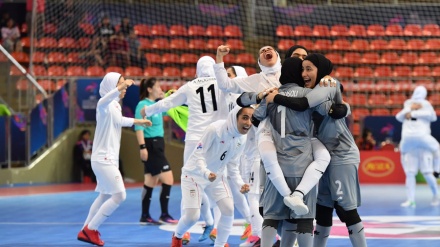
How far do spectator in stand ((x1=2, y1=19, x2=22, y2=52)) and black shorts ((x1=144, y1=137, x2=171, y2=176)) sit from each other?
11.7m

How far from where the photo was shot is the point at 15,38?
81.6 feet

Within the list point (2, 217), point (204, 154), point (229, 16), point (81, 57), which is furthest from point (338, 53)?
point (204, 154)

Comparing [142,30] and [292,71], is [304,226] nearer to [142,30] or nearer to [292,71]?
[292,71]

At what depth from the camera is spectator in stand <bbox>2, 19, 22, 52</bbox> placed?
78.7 feet

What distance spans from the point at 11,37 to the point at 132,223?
44.3ft

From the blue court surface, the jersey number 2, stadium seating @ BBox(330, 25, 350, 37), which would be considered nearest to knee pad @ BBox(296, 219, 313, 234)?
the blue court surface

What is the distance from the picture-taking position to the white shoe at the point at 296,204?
6.94 meters

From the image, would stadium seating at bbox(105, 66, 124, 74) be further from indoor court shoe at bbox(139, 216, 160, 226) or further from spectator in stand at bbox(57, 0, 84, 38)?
indoor court shoe at bbox(139, 216, 160, 226)

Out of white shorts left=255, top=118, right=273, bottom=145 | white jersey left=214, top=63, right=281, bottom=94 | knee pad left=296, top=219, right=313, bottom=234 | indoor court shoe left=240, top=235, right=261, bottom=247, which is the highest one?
white jersey left=214, top=63, right=281, bottom=94

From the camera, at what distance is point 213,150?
900 centimetres

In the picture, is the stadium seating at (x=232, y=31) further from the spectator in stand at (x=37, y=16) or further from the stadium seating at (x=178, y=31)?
the spectator in stand at (x=37, y=16)

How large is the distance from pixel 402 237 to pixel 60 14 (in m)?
17.2

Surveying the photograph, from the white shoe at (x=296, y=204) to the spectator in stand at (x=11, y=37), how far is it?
Result: 1808cm

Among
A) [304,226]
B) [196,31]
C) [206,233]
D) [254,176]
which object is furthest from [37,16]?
[304,226]
